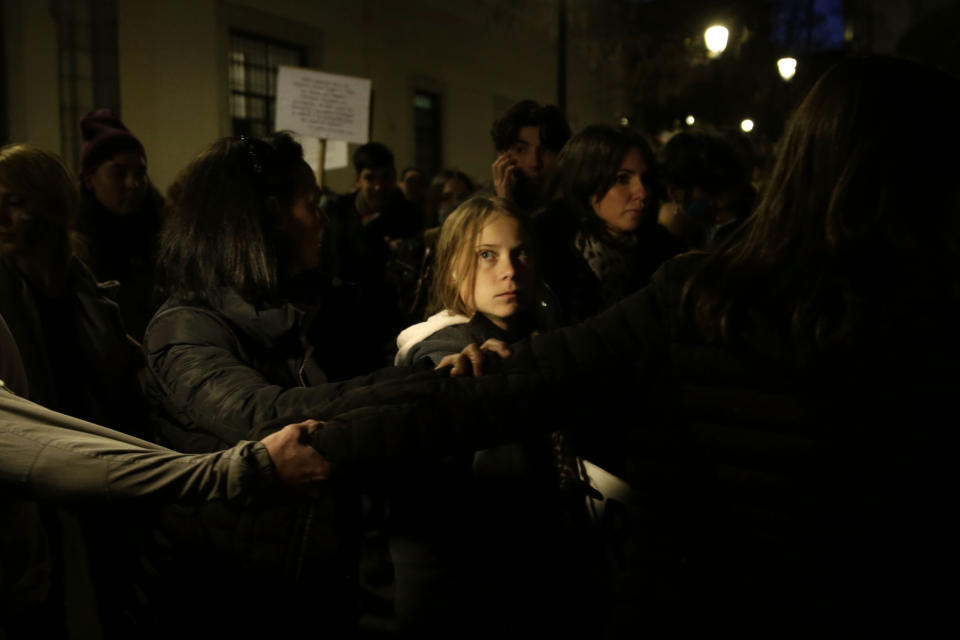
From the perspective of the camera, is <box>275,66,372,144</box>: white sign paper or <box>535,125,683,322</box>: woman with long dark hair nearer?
<box>535,125,683,322</box>: woman with long dark hair

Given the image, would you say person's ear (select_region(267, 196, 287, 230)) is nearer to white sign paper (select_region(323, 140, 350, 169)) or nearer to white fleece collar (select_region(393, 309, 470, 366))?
white fleece collar (select_region(393, 309, 470, 366))

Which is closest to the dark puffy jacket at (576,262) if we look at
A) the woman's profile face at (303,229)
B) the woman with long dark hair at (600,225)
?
the woman with long dark hair at (600,225)

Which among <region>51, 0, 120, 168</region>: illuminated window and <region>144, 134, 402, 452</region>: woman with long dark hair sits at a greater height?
<region>51, 0, 120, 168</region>: illuminated window

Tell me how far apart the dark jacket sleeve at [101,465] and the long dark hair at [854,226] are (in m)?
1.06

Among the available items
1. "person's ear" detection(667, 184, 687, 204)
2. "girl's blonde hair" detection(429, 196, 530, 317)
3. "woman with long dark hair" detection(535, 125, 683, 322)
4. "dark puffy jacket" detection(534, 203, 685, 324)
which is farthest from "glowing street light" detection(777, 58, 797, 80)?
"girl's blonde hair" detection(429, 196, 530, 317)

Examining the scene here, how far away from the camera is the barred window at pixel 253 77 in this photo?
40.3 feet

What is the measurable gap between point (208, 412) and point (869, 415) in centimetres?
149

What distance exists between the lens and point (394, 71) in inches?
596

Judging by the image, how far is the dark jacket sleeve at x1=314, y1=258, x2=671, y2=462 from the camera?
5.26 ft

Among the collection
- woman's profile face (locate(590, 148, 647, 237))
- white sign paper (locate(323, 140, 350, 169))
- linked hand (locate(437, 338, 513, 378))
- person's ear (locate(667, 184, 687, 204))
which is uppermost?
white sign paper (locate(323, 140, 350, 169))

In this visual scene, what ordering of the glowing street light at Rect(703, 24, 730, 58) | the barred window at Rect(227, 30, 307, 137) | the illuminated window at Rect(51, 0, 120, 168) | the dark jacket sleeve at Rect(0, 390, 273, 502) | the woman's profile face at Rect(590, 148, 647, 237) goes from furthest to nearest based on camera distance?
the glowing street light at Rect(703, 24, 730, 58), the barred window at Rect(227, 30, 307, 137), the illuminated window at Rect(51, 0, 120, 168), the woman's profile face at Rect(590, 148, 647, 237), the dark jacket sleeve at Rect(0, 390, 273, 502)

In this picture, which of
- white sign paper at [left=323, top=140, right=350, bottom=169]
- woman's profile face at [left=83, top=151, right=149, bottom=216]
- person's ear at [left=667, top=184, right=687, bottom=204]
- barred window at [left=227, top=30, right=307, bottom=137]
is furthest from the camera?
barred window at [left=227, top=30, right=307, bottom=137]

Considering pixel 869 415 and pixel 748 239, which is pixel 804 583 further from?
pixel 748 239

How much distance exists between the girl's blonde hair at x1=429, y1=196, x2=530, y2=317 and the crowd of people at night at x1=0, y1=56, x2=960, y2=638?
0.04ft
